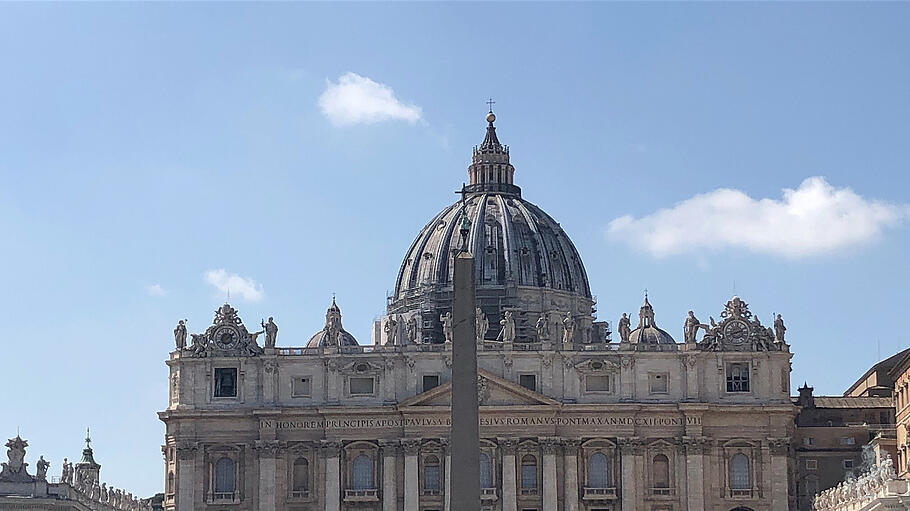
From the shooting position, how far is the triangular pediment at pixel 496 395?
379 feet

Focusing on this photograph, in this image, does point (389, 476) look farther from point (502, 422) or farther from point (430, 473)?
point (502, 422)

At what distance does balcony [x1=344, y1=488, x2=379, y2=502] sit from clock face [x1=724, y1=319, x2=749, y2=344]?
76.5 ft

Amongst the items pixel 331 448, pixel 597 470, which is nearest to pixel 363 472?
pixel 331 448

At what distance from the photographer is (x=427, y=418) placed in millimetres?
116750

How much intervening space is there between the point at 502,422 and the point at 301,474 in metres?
12.7

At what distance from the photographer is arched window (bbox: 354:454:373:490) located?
116938mm

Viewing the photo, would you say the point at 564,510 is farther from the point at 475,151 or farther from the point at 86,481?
the point at 475,151

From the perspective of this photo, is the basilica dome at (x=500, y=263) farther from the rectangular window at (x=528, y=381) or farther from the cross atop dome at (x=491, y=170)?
the rectangular window at (x=528, y=381)

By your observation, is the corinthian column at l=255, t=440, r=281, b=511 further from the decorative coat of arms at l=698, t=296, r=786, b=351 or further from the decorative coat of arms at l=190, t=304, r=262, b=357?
the decorative coat of arms at l=698, t=296, r=786, b=351

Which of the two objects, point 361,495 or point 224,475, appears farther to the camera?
point 224,475

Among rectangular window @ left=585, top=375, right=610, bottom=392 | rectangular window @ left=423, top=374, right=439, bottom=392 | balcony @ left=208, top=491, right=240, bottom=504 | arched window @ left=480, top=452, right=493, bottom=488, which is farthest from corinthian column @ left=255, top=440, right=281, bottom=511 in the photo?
rectangular window @ left=585, top=375, right=610, bottom=392

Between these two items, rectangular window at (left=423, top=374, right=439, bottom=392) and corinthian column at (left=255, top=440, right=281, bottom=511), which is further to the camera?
rectangular window at (left=423, top=374, right=439, bottom=392)

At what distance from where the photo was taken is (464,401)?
173ft

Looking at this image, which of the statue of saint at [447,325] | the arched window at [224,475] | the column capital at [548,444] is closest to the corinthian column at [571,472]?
the column capital at [548,444]
